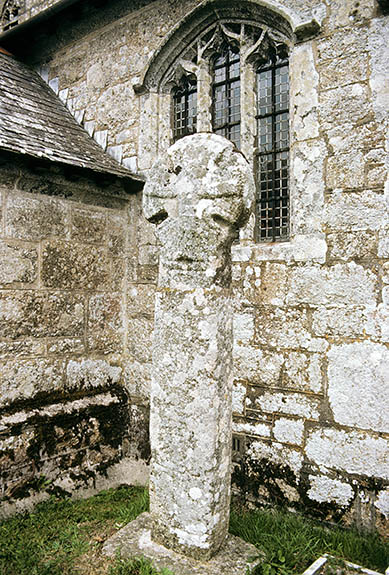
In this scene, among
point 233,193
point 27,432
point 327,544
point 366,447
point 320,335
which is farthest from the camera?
point 27,432

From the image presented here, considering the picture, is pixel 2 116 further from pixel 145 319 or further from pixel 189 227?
pixel 189 227

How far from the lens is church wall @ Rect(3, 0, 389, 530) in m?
3.39

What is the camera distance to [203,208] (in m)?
2.41

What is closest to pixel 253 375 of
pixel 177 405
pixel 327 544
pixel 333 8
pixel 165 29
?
pixel 327 544

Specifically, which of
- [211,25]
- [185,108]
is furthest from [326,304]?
[211,25]

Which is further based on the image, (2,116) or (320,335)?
(2,116)

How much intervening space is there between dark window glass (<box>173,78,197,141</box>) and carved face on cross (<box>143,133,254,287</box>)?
2520 millimetres

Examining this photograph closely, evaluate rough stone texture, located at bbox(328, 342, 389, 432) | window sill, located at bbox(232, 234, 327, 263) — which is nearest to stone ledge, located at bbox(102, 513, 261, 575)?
rough stone texture, located at bbox(328, 342, 389, 432)

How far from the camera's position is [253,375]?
398cm

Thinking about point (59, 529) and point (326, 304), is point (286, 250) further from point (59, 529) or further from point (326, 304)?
point (59, 529)

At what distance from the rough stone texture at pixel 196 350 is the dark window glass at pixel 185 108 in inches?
99.4

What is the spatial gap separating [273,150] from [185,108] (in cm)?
134

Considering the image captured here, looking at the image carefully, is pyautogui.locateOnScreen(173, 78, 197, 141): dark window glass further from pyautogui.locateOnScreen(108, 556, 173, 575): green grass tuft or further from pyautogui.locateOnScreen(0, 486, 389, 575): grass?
pyautogui.locateOnScreen(108, 556, 173, 575): green grass tuft

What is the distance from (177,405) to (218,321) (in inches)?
20.6
